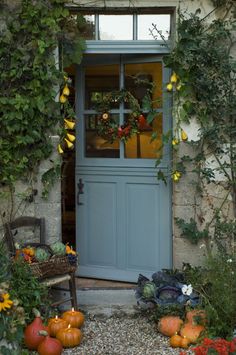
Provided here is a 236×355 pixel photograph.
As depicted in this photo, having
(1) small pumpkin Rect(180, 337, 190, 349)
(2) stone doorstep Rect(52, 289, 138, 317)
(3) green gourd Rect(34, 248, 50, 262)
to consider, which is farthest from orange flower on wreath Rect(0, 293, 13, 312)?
(1) small pumpkin Rect(180, 337, 190, 349)

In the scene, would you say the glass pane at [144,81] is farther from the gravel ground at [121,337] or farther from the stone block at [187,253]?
the gravel ground at [121,337]

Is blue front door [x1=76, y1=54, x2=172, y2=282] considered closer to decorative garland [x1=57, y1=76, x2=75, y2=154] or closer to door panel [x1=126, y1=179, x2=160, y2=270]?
door panel [x1=126, y1=179, x2=160, y2=270]

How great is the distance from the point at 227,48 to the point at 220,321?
2.55 m

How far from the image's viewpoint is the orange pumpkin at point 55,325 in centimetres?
449

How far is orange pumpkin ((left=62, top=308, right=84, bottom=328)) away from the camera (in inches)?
184

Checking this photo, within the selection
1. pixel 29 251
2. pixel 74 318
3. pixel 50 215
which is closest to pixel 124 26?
pixel 50 215

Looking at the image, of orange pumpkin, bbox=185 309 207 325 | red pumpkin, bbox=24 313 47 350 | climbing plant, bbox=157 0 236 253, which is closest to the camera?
red pumpkin, bbox=24 313 47 350

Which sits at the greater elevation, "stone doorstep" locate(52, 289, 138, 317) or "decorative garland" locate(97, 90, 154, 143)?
"decorative garland" locate(97, 90, 154, 143)

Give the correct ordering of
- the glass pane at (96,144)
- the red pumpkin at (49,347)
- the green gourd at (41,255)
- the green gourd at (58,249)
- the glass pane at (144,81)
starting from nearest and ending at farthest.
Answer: the red pumpkin at (49,347)
the green gourd at (41,255)
the green gourd at (58,249)
the glass pane at (144,81)
the glass pane at (96,144)

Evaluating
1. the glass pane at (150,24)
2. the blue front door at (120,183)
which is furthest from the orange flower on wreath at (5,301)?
the glass pane at (150,24)

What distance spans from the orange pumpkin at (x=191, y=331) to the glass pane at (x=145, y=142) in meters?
1.87

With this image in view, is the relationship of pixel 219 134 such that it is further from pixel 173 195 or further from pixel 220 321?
pixel 220 321

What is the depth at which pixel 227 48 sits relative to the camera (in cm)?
538

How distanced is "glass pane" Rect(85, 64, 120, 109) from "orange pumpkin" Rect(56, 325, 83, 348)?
2.42 m
